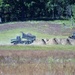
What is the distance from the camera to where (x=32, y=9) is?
104250 millimetres

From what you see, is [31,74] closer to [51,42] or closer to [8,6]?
[51,42]

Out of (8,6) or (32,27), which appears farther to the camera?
(8,6)

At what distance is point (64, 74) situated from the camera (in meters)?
15.5

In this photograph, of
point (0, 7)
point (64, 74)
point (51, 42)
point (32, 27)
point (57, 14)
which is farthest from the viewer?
point (57, 14)

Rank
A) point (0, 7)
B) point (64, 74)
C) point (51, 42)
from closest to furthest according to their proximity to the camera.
A: point (64, 74) < point (51, 42) < point (0, 7)

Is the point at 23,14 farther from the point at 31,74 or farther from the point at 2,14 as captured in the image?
the point at 31,74

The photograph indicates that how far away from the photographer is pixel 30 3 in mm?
102250

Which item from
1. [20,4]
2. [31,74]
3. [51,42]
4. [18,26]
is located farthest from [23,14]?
[31,74]

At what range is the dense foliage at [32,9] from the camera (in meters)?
97.2

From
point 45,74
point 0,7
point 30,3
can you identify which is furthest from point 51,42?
point 30,3

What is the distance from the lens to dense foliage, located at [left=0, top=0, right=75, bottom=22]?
319ft

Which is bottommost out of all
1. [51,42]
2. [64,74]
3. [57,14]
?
[57,14]

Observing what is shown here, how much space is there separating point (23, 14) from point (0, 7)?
10.2m

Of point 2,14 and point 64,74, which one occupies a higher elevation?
point 64,74
